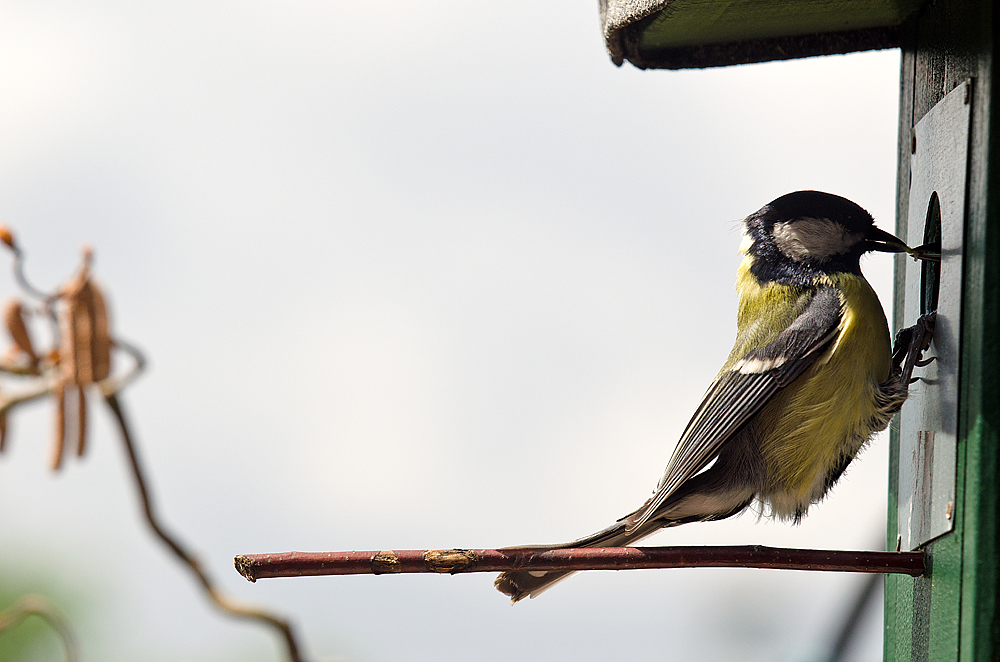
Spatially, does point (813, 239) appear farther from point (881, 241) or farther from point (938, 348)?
point (938, 348)

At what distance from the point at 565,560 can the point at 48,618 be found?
1459 mm

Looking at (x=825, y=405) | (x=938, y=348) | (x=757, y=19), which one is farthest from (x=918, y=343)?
(x=757, y=19)

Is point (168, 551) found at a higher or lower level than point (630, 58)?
lower

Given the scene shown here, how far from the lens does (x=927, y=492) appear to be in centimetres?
223

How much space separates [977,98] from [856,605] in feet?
4.80

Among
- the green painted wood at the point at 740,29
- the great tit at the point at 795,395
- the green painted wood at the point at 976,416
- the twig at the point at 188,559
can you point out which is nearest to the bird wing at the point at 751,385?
the great tit at the point at 795,395

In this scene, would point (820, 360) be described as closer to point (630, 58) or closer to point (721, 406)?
point (721, 406)

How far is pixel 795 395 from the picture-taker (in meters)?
2.52

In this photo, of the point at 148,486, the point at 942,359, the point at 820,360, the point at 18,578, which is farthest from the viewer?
the point at 18,578

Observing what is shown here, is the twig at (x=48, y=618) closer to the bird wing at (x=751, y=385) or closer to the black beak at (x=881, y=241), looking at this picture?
the bird wing at (x=751, y=385)

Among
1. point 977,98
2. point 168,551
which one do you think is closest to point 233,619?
point 168,551

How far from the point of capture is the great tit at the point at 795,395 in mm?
2463

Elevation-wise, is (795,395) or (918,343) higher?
(918,343)

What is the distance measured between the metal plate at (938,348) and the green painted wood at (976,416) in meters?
0.04
